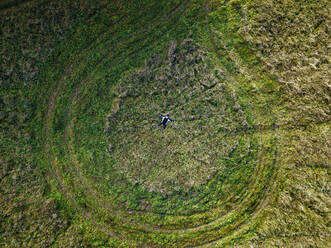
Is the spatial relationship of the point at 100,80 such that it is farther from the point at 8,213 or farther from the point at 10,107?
the point at 8,213

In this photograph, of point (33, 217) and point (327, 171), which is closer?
point (327, 171)

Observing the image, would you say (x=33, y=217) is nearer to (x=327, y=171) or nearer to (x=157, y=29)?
(x=157, y=29)

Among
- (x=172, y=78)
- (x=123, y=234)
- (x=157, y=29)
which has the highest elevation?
(x=157, y=29)

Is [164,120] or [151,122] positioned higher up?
[164,120]

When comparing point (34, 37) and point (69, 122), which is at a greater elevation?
point (34, 37)

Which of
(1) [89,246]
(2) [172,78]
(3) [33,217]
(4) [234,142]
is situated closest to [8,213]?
(3) [33,217]

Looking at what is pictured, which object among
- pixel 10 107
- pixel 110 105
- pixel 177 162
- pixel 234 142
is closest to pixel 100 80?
pixel 110 105

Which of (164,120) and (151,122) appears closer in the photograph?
(164,120)
